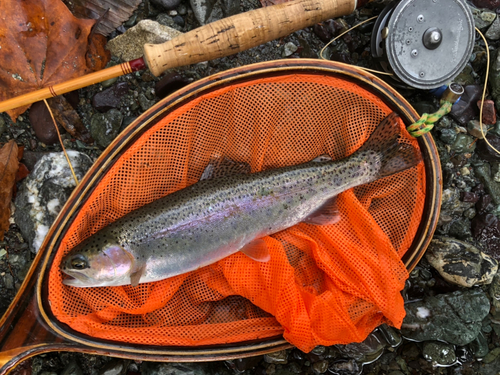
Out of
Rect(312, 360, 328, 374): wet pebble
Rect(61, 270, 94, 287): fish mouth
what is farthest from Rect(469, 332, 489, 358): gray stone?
Rect(61, 270, 94, 287): fish mouth

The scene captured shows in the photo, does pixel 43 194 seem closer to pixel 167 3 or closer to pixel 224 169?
pixel 224 169

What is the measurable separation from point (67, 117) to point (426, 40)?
277cm

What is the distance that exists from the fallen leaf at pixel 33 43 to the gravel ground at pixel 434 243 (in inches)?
16.3

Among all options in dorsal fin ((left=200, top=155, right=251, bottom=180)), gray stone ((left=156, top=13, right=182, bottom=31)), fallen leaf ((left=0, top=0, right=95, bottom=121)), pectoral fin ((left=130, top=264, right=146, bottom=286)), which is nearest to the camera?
pectoral fin ((left=130, top=264, right=146, bottom=286))

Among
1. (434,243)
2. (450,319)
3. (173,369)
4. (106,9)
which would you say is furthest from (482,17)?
(173,369)

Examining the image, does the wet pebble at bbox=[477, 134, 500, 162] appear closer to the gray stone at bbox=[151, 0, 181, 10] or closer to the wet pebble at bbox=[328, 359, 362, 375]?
the wet pebble at bbox=[328, 359, 362, 375]

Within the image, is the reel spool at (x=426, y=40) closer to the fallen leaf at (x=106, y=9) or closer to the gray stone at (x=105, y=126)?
the fallen leaf at (x=106, y=9)

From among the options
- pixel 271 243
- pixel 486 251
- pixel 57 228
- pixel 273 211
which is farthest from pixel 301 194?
pixel 486 251

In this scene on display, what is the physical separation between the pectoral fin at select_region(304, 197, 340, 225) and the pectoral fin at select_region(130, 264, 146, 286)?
1200 mm

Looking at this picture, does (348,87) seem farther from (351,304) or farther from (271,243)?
(351,304)

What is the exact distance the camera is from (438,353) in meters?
3.13

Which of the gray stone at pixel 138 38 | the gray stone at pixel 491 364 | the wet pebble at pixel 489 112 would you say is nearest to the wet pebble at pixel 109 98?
the gray stone at pixel 138 38

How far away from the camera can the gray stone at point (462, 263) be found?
3047 millimetres

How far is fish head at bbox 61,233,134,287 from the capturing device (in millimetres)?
2287
